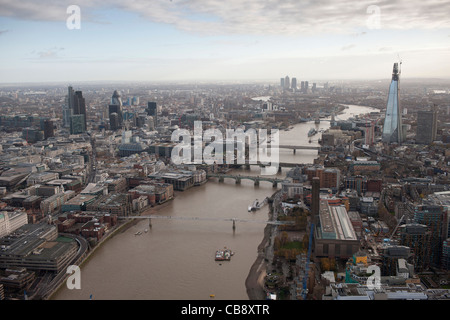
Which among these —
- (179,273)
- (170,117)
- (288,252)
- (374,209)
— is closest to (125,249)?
(179,273)

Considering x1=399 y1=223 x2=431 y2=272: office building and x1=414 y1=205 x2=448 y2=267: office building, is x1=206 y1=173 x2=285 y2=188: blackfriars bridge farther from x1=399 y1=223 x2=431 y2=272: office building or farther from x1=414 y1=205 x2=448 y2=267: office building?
x1=399 y1=223 x2=431 y2=272: office building

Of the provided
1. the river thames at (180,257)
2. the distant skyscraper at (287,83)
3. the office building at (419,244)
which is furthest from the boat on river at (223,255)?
the distant skyscraper at (287,83)

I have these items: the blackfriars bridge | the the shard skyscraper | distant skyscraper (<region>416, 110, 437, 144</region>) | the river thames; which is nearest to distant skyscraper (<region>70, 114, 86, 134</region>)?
the blackfriars bridge

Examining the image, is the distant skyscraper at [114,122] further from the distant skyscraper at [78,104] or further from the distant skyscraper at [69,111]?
the distant skyscraper at [69,111]

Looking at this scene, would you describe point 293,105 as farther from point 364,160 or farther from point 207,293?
point 207,293

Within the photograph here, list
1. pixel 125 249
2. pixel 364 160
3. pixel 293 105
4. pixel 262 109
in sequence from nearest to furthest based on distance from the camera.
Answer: pixel 125 249 → pixel 364 160 → pixel 262 109 → pixel 293 105
